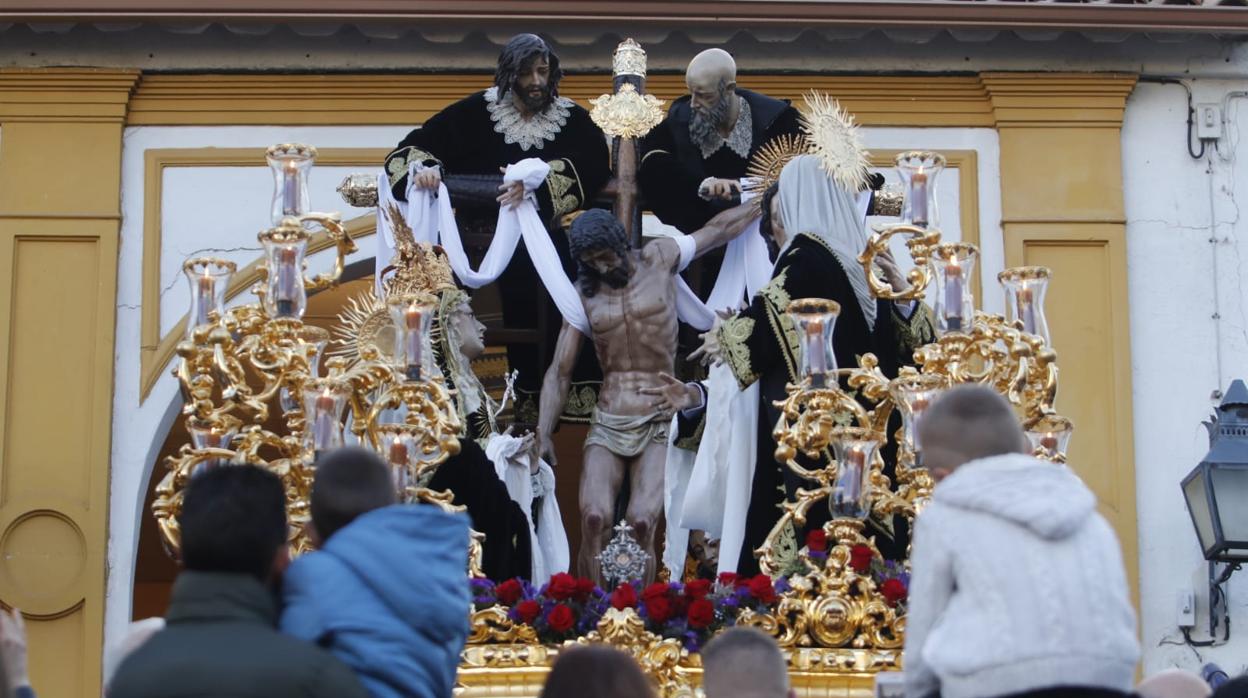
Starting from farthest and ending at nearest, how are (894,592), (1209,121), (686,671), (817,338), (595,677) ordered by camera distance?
(1209,121)
(817,338)
(894,592)
(686,671)
(595,677)

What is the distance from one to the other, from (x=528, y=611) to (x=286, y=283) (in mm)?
1396

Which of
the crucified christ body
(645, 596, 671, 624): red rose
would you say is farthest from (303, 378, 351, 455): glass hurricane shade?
the crucified christ body

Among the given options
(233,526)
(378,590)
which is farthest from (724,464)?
(233,526)

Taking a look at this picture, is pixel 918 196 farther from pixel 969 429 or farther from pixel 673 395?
pixel 969 429

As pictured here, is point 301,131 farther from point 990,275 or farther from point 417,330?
point 417,330

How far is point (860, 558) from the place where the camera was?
352 inches

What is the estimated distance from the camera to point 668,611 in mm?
8820

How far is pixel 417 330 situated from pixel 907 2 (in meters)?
5.91

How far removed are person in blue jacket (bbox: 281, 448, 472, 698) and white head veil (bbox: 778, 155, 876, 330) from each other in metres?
4.39

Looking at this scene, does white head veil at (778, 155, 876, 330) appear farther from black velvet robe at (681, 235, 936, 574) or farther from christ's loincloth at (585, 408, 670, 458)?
christ's loincloth at (585, 408, 670, 458)

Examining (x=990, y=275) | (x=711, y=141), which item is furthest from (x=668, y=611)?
(x=990, y=275)

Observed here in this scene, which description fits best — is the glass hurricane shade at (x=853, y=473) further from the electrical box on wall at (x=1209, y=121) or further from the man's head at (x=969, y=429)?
the electrical box on wall at (x=1209, y=121)

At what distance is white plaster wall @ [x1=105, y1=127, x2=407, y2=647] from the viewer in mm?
14273

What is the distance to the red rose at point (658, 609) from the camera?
8805 millimetres
